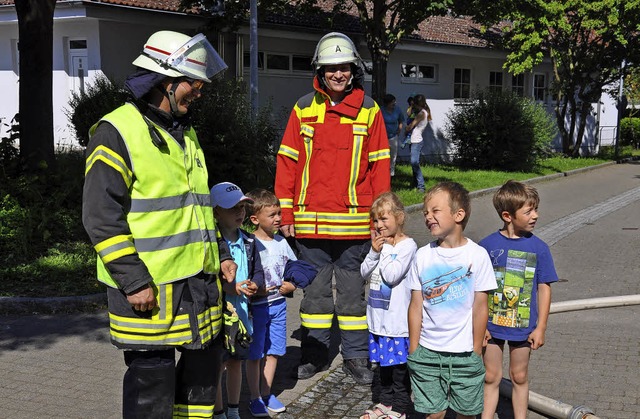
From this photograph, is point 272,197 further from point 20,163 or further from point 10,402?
point 20,163

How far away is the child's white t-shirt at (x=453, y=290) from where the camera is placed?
385 centimetres

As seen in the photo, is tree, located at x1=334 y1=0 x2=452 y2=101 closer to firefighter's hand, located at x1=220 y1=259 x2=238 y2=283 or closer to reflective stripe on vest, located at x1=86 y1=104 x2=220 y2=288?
firefighter's hand, located at x1=220 y1=259 x2=238 y2=283

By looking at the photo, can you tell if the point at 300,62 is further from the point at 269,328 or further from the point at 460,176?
the point at 269,328

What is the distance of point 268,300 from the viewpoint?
187 inches

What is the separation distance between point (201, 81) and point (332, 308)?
2510mm

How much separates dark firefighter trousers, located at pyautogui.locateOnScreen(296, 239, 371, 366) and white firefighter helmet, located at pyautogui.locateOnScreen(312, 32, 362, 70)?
49.4 inches

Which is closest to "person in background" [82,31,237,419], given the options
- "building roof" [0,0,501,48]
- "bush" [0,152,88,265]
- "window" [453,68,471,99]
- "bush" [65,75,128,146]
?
"bush" [0,152,88,265]

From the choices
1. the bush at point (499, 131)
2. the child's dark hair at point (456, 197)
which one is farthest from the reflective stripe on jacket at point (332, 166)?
the bush at point (499, 131)

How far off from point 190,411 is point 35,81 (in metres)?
8.35

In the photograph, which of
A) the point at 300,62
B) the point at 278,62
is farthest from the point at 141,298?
the point at 300,62

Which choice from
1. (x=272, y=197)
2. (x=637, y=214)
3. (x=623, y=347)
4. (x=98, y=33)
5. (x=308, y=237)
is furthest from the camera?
(x=98, y=33)

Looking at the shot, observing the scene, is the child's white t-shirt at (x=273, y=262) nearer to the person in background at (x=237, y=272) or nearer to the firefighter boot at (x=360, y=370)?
the person in background at (x=237, y=272)

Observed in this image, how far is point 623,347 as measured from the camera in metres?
6.20

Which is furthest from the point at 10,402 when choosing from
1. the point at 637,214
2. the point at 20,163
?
the point at 637,214
